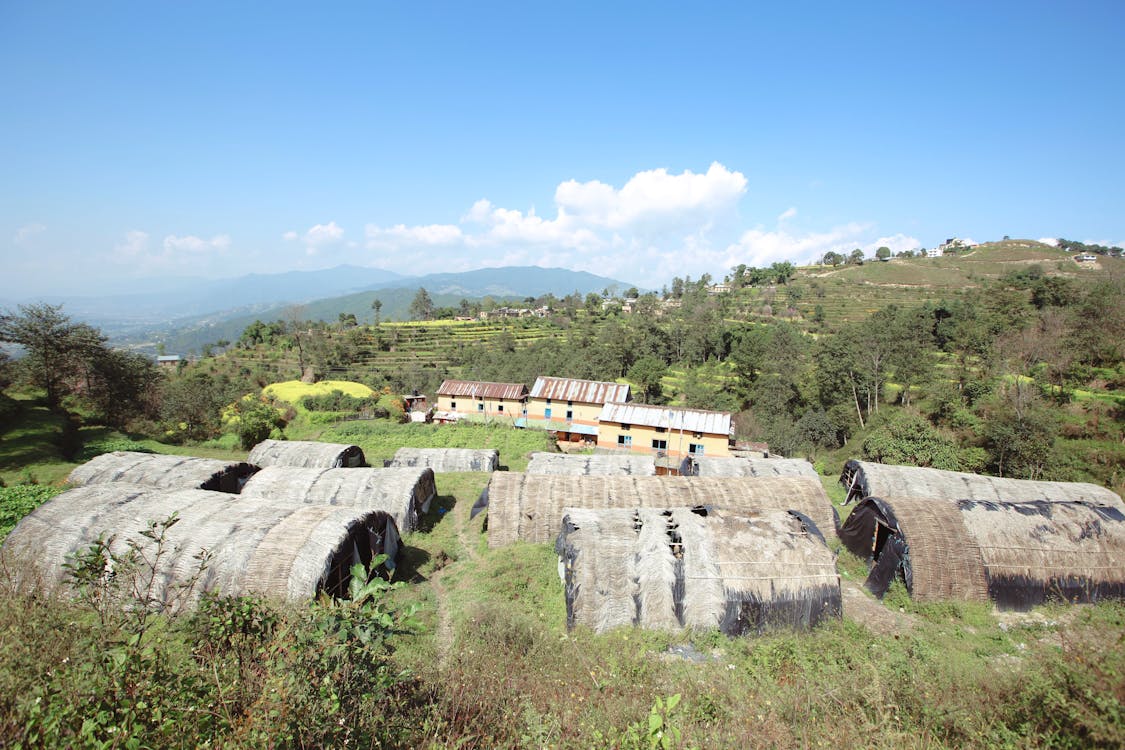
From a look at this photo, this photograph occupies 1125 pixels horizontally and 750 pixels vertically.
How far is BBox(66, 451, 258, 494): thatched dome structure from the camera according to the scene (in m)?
16.9

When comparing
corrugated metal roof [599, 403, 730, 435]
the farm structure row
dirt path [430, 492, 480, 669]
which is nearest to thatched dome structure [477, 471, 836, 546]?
dirt path [430, 492, 480, 669]

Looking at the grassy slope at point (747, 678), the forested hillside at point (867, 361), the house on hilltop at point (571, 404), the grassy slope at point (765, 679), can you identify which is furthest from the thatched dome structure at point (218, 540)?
the forested hillside at point (867, 361)

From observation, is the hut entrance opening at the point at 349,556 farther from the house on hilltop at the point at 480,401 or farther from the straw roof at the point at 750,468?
the house on hilltop at the point at 480,401

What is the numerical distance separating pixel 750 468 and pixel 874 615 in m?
10.1

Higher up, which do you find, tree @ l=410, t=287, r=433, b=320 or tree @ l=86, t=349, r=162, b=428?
tree @ l=410, t=287, r=433, b=320

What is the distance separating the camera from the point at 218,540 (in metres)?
10.4

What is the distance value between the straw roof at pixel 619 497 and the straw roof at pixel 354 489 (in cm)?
243

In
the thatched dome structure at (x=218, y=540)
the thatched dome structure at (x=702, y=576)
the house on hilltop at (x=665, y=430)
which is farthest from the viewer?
the house on hilltop at (x=665, y=430)

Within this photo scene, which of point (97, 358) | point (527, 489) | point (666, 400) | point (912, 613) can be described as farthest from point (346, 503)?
point (666, 400)

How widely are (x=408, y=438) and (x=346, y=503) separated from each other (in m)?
17.7

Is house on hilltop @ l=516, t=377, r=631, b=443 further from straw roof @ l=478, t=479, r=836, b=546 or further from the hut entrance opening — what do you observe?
the hut entrance opening

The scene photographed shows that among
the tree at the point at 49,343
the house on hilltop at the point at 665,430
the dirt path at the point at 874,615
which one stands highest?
the tree at the point at 49,343

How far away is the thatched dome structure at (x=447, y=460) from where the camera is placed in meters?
23.6

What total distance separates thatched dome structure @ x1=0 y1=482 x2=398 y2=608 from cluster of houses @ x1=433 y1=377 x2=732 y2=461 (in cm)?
1851
